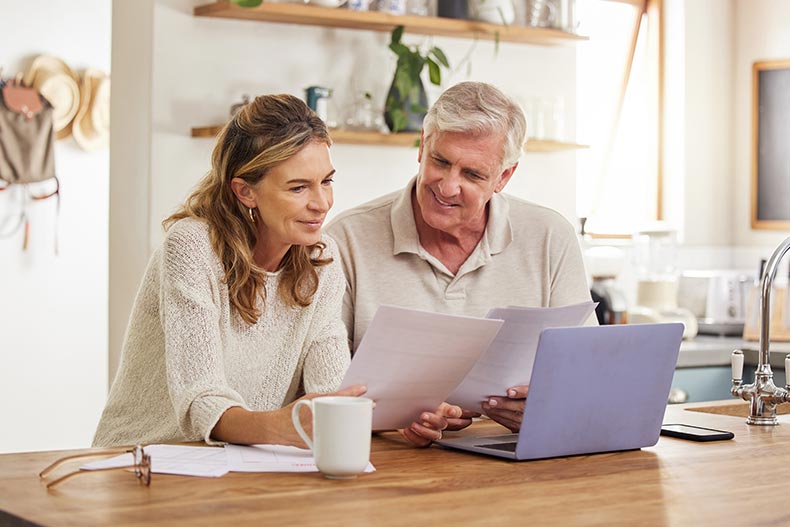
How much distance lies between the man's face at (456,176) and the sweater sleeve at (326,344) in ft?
1.13

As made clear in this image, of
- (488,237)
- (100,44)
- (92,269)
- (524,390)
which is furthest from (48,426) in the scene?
(524,390)

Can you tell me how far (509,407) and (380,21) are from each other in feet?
6.72

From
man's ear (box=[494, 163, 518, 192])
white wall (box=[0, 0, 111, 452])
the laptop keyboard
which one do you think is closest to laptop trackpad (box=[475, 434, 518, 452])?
the laptop keyboard

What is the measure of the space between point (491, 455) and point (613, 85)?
3.78 m

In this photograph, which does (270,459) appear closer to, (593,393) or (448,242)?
(593,393)

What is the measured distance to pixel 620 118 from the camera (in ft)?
17.9

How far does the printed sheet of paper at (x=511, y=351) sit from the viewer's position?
2053 mm

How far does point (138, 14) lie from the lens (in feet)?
12.0

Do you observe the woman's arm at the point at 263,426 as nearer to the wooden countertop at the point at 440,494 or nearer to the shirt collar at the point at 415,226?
the wooden countertop at the point at 440,494

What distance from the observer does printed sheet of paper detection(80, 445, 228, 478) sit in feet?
5.67

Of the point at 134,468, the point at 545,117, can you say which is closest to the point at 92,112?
the point at 545,117

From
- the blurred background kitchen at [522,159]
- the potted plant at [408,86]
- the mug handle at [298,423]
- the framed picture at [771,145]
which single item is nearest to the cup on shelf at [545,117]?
the blurred background kitchen at [522,159]

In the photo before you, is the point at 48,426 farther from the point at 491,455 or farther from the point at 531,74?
the point at 491,455

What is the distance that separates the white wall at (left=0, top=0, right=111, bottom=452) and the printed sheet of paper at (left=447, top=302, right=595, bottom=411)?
344 centimetres
